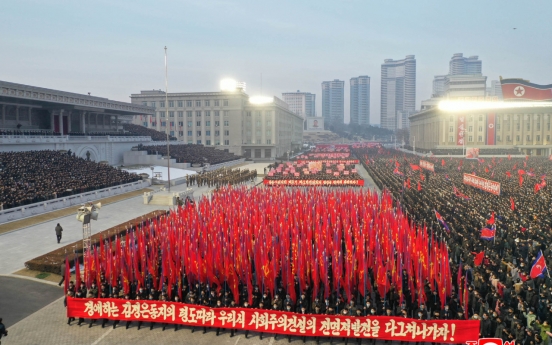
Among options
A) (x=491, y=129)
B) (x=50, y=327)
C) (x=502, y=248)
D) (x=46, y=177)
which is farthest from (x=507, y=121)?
(x=50, y=327)

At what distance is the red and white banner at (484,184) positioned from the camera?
31.6m

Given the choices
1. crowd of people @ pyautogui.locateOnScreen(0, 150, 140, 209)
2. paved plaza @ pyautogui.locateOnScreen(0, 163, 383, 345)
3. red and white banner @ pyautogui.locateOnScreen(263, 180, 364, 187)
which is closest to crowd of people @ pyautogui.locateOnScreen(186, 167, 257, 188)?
red and white banner @ pyautogui.locateOnScreen(263, 180, 364, 187)

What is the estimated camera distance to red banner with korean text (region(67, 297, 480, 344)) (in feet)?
38.2

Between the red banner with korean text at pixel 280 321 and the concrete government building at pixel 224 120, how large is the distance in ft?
269

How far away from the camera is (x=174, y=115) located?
315 feet

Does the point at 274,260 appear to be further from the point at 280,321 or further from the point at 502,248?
the point at 502,248

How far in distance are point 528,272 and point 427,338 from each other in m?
6.66

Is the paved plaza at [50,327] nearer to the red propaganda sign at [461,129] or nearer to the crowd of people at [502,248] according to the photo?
the crowd of people at [502,248]

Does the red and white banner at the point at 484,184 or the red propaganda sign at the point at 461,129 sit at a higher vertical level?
the red propaganda sign at the point at 461,129

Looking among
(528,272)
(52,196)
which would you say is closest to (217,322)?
(528,272)

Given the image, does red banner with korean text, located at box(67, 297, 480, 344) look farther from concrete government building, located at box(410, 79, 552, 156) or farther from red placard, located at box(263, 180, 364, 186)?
concrete government building, located at box(410, 79, 552, 156)

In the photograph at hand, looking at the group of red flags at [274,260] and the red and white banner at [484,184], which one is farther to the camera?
the red and white banner at [484,184]

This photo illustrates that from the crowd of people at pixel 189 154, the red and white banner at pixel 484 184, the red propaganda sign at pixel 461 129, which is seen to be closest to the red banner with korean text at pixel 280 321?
the red and white banner at pixel 484 184

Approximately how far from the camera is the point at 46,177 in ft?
121
